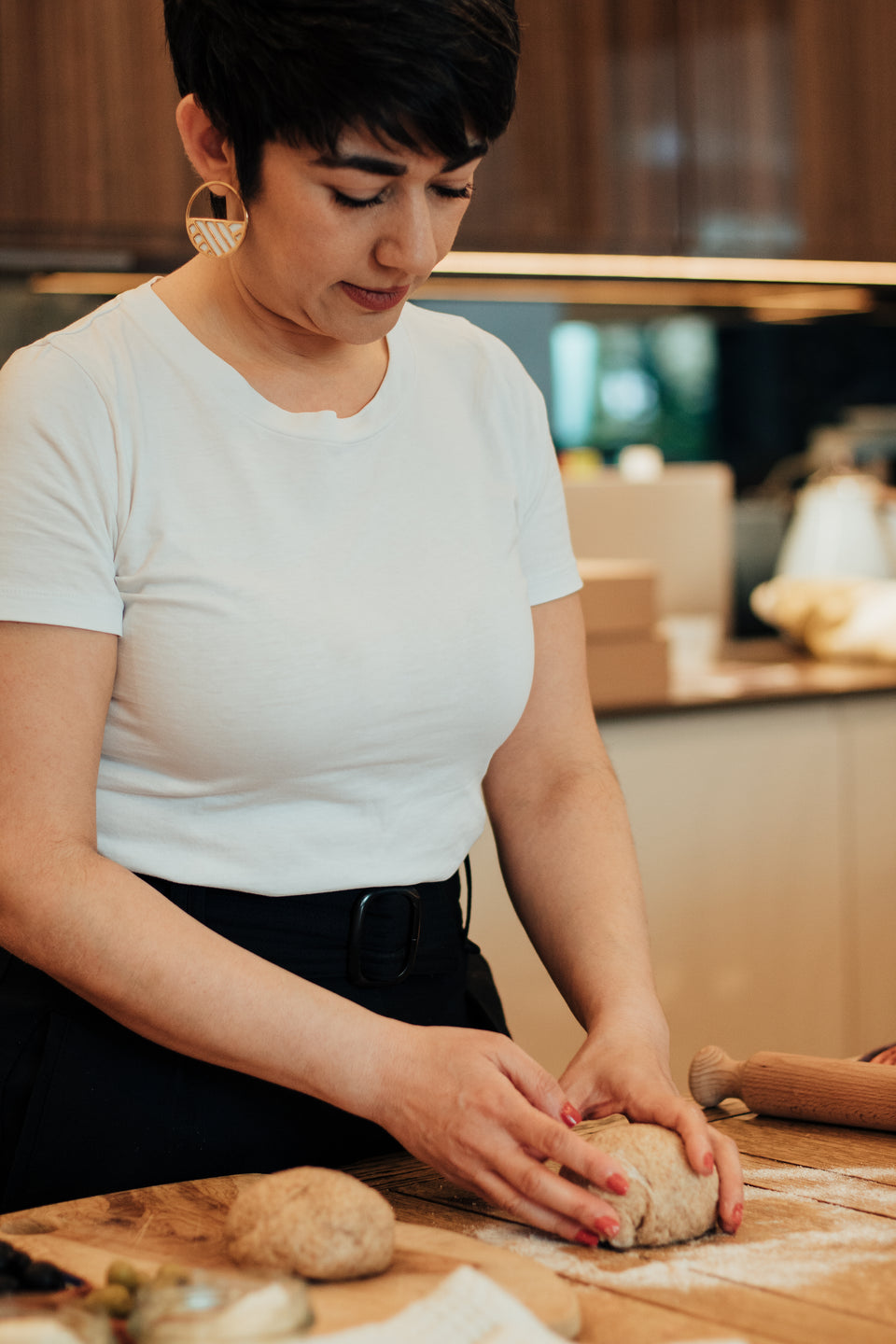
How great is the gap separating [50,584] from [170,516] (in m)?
0.09

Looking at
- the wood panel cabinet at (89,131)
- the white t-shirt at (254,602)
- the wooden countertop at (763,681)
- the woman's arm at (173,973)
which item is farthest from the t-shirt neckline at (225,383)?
the wooden countertop at (763,681)

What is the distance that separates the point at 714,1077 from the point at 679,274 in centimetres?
187

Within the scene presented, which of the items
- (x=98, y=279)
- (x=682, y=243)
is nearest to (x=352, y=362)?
(x=98, y=279)

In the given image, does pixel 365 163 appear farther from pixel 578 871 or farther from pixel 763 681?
pixel 763 681

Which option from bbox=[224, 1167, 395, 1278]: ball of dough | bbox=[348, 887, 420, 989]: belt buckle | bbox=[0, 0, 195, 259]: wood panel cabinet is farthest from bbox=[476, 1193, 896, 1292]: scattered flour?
bbox=[0, 0, 195, 259]: wood panel cabinet

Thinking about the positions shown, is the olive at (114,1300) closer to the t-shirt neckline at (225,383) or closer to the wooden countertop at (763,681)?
the t-shirt neckline at (225,383)

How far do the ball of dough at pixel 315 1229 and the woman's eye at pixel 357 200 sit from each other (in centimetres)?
55

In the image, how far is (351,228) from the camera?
91 centimetres

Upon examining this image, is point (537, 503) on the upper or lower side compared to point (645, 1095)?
upper

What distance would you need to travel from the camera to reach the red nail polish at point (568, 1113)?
35.6 inches

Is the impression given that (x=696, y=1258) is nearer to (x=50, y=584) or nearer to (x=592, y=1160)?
(x=592, y=1160)

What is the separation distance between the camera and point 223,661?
95cm

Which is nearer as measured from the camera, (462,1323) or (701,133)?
(462,1323)

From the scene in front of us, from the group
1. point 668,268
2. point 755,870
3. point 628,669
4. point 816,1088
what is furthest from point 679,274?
point 816,1088
